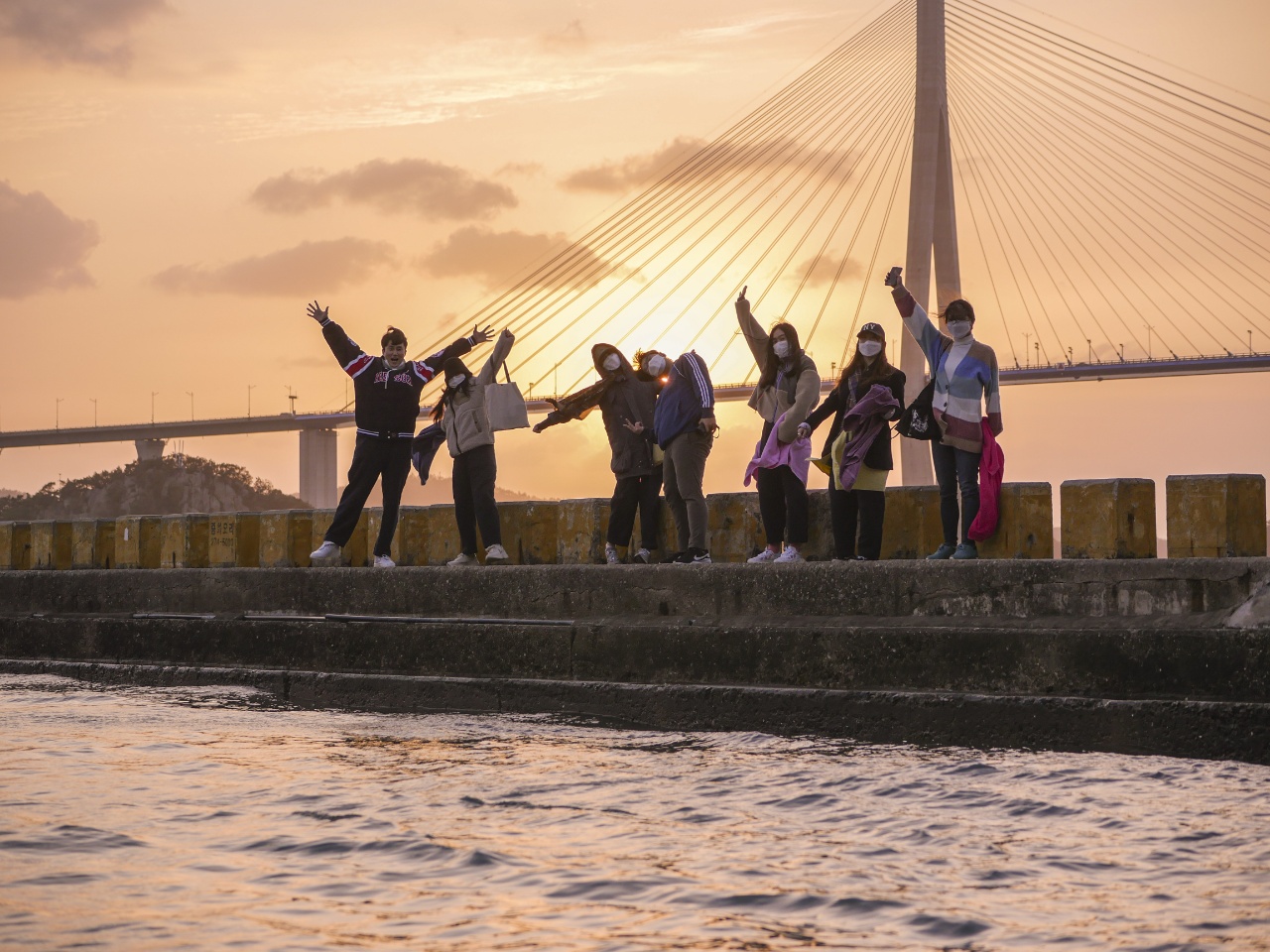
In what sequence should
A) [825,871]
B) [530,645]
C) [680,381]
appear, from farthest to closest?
[680,381] → [530,645] → [825,871]

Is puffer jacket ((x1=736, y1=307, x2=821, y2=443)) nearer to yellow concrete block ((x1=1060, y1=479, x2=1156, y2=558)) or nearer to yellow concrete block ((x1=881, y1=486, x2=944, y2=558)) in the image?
yellow concrete block ((x1=881, y1=486, x2=944, y2=558))

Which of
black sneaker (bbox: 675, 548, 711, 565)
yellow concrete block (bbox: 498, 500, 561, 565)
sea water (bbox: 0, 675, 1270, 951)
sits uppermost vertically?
yellow concrete block (bbox: 498, 500, 561, 565)

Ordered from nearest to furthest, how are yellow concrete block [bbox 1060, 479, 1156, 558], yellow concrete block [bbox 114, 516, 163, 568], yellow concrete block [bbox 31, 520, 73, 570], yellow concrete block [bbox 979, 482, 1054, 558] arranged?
yellow concrete block [bbox 1060, 479, 1156, 558] → yellow concrete block [bbox 979, 482, 1054, 558] → yellow concrete block [bbox 114, 516, 163, 568] → yellow concrete block [bbox 31, 520, 73, 570]

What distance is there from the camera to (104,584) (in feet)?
37.3

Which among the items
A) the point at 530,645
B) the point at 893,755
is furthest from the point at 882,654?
the point at 530,645

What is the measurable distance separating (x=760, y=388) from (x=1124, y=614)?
273cm

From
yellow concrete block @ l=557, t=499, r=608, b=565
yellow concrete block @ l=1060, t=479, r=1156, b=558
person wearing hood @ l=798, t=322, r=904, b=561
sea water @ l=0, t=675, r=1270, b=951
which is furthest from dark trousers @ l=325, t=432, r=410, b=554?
yellow concrete block @ l=1060, t=479, r=1156, b=558

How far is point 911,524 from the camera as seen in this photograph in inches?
329

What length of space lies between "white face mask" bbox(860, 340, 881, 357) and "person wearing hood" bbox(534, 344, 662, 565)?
1504mm

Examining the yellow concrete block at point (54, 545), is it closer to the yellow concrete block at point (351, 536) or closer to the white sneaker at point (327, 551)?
the yellow concrete block at point (351, 536)

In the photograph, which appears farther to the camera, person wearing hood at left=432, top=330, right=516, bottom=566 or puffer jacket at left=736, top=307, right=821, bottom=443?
person wearing hood at left=432, top=330, right=516, bottom=566

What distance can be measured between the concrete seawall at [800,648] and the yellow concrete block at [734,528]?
3.52 feet

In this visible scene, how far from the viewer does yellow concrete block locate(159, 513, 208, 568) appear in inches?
459

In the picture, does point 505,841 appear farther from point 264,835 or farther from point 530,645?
point 530,645
